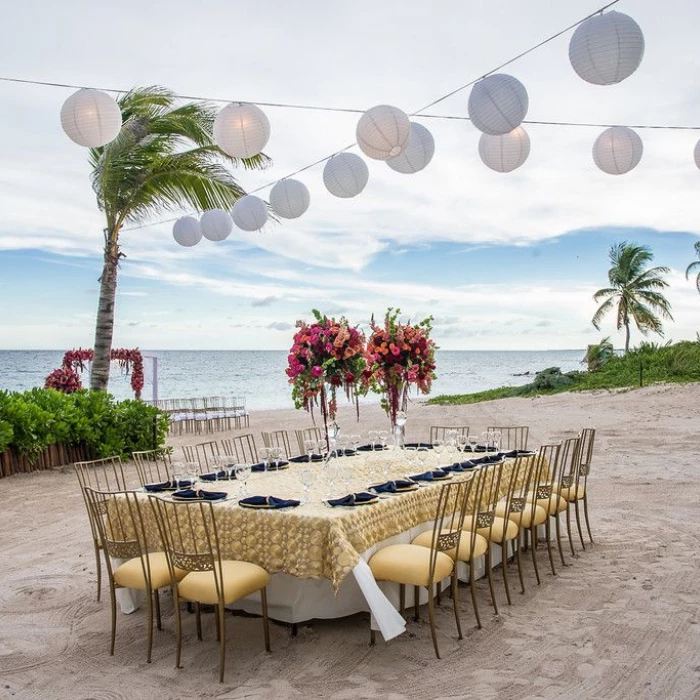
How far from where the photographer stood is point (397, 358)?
5.52 metres

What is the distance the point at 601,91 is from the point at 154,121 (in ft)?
24.1

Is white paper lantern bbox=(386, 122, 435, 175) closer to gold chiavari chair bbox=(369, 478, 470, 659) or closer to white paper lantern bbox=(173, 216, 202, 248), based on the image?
gold chiavari chair bbox=(369, 478, 470, 659)

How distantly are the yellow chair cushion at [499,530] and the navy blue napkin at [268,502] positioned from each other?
1.33 metres

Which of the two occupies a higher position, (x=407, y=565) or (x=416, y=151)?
(x=416, y=151)

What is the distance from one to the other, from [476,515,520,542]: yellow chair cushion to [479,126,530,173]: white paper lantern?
115 inches

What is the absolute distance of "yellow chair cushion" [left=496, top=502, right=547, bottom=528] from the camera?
16.1 ft

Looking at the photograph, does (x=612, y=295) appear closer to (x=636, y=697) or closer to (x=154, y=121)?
(x=154, y=121)

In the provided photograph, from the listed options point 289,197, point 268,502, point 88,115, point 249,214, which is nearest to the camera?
point 268,502

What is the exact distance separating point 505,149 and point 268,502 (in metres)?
3.56

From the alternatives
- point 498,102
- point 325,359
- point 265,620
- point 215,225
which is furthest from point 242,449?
point 498,102

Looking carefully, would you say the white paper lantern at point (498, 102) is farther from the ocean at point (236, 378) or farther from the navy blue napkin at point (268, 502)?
the ocean at point (236, 378)

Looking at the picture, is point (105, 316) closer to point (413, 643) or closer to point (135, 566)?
point (135, 566)

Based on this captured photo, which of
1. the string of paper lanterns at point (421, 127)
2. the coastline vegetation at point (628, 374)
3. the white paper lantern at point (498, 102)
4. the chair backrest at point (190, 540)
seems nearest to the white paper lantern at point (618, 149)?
the string of paper lanterns at point (421, 127)

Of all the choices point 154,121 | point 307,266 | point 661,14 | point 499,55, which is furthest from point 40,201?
point 307,266
